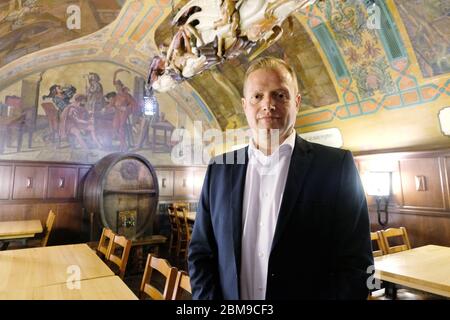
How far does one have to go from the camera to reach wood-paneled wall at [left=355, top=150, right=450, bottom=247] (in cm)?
374

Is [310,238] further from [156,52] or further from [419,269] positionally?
[156,52]

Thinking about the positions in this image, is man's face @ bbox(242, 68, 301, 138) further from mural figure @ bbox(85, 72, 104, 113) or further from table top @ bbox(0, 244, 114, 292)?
mural figure @ bbox(85, 72, 104, 113)

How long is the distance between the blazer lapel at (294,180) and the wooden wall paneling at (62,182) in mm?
6209

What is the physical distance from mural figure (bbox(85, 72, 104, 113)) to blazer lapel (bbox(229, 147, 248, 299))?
20.5 ft

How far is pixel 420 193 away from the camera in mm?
4004

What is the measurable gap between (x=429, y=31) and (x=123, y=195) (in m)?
5.82

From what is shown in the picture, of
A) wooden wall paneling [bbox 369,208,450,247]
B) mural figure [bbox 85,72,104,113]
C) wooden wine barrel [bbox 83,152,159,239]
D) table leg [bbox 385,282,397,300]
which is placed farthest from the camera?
mural figure [bbox 85,72,104,113]

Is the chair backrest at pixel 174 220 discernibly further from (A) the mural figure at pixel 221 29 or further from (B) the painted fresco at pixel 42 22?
(B) the painted fresco at pixel 42 22

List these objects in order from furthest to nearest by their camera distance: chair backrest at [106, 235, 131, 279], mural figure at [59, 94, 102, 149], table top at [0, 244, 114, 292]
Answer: mural figure at [59, 94, 102, 149] < chair backrest at [106, 235, 131, 279] < table top at [0, 244, 114, 292]

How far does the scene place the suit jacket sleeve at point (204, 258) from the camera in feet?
3.51

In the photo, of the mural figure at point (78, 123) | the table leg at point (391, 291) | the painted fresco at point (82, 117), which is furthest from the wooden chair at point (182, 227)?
the table leg at point (391, 291)

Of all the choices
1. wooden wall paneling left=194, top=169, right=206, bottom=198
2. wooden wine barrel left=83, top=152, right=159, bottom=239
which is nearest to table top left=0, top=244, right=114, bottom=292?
wooden wine barrel left=83, top=152, right=159, bottom=239

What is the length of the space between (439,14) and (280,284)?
431 cm

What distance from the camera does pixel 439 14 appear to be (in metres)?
3.38
